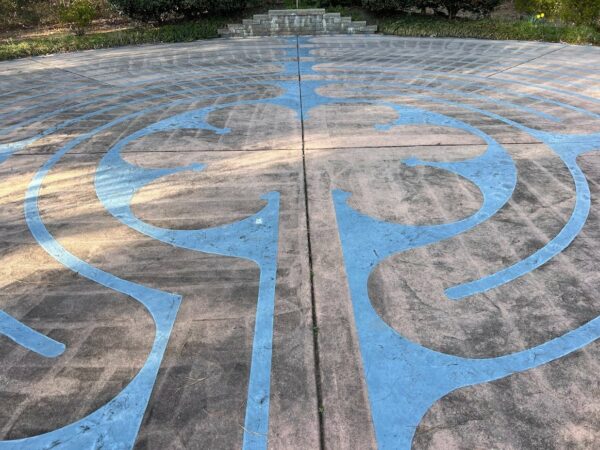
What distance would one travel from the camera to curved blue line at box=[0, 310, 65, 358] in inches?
132

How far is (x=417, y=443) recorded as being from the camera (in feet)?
8.83

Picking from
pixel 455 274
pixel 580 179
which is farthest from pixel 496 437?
pixel 580 179

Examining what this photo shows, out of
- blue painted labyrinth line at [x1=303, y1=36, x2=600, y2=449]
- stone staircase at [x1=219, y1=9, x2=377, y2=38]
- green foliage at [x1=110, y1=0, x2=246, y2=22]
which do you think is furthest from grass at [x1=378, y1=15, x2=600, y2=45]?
blue painted labyrinth line at [x1=303, y1=36, x2=600, y2=449]

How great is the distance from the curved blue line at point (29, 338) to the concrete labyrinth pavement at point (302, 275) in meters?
0.02

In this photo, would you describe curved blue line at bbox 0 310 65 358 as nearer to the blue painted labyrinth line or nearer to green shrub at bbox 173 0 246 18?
the blue painted labyrinth line

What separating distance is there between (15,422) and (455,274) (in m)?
3.23

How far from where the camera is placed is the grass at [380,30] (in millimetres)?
13375

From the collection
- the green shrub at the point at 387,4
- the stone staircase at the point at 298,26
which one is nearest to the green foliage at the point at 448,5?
the green shrub at the point at 387,4

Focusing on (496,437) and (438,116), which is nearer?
(496,437)

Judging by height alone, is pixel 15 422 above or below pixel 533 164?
below

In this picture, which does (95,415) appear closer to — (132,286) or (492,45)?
(132,286)

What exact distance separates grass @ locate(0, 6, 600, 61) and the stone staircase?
0.65 meters

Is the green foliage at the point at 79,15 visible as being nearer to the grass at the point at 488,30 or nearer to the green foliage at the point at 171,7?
the green foliage at the point at 171,7

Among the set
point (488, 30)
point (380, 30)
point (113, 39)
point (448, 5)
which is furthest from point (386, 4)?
point (113, 39)
